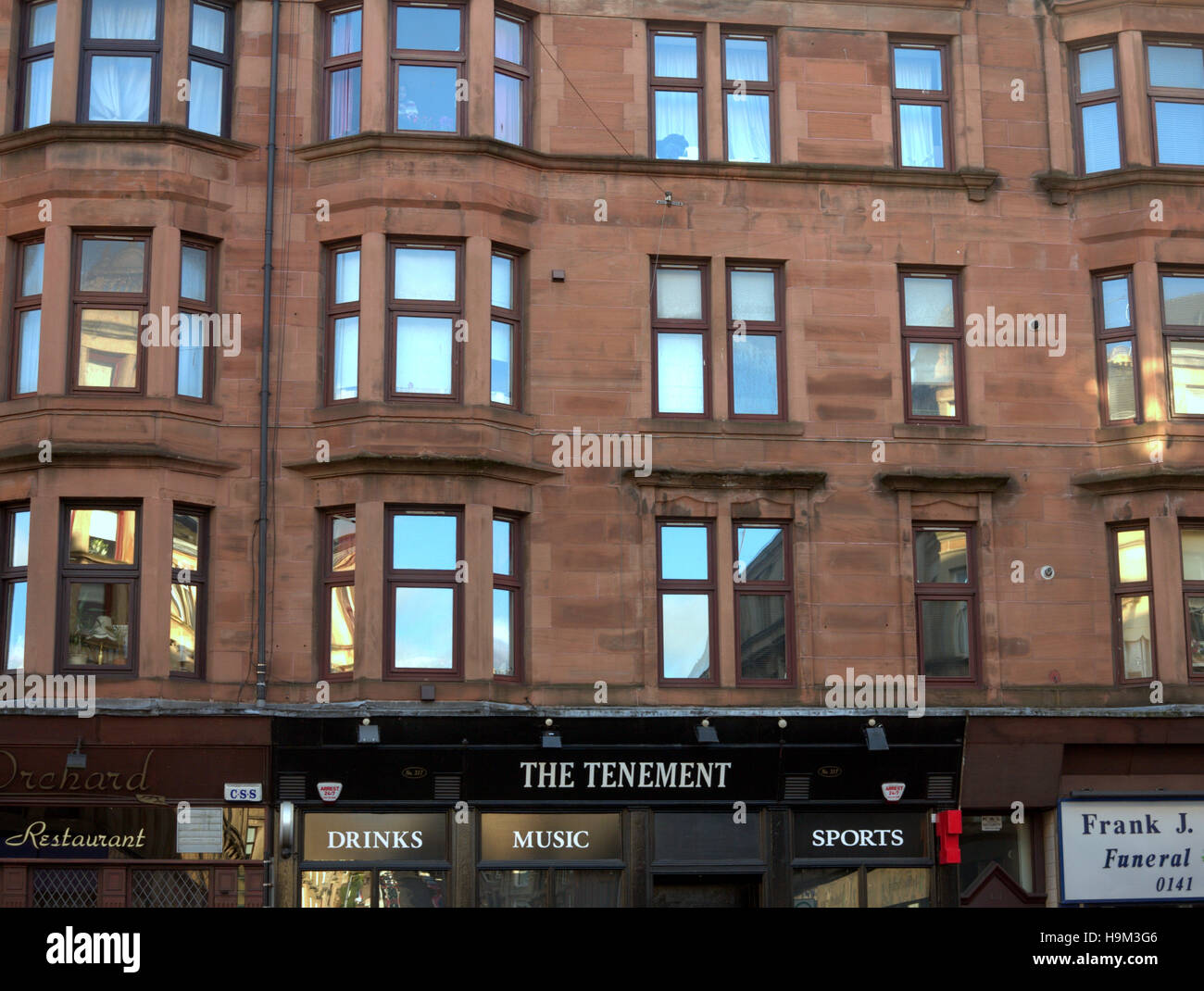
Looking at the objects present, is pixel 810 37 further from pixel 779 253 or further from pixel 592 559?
pixel 592 559

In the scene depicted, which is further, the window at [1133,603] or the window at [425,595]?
the window at [1133,603]

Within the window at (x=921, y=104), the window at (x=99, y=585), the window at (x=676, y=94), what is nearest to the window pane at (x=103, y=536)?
the window at (x=99, y=585)

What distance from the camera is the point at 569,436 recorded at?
21.2m

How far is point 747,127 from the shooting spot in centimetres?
2261

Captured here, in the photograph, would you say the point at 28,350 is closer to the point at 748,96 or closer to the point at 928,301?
the point at 748,96

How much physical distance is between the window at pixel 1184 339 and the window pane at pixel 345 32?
11856 mm

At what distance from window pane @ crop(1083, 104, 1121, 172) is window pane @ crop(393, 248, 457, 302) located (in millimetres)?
9529

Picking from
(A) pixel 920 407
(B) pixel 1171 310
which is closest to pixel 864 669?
(A) pixel 920 407

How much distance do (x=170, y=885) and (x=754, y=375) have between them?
404 inches

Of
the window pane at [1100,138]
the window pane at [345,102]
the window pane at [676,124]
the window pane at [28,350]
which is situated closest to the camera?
the window pane at [28,350]

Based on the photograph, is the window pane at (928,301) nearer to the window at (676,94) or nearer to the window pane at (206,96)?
the window at (676,94)

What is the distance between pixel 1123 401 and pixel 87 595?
1440cm

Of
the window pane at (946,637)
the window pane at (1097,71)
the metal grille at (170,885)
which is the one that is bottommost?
the metal grille at (170,885)

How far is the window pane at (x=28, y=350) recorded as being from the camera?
20609 mm
